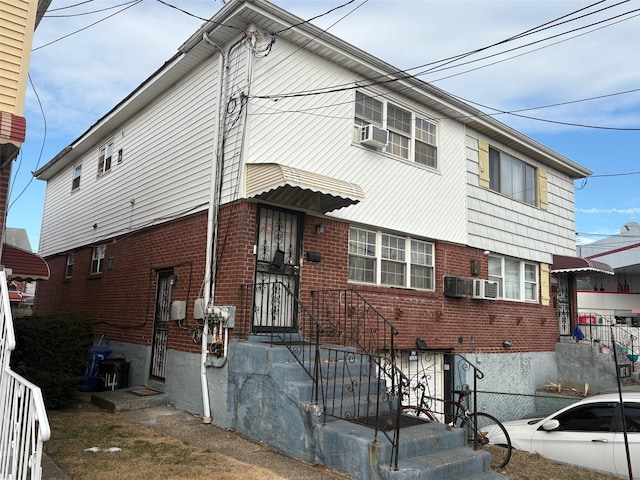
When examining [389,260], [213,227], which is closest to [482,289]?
[389,260]

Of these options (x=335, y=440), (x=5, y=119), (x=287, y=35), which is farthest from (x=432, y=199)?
(x=5, y=119)

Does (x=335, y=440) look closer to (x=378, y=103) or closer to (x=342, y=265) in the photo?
(x=342, y=265)

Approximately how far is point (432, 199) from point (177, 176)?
5464mm

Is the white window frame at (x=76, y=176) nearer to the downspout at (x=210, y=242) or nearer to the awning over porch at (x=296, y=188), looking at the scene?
the downspout at (x=210, y=242)

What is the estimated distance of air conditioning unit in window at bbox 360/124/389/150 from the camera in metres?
9.91

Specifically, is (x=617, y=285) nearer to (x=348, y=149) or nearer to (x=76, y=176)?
(x=348, y=149)

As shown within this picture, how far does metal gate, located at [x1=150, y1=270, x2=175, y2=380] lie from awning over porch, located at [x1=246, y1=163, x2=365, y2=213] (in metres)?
2.92

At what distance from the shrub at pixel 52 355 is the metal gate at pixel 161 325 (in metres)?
1.33

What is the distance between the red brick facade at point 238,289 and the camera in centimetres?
842

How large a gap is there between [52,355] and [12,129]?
15.2ft

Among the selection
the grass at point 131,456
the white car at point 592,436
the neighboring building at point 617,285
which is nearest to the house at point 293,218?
the grass at point 131,456

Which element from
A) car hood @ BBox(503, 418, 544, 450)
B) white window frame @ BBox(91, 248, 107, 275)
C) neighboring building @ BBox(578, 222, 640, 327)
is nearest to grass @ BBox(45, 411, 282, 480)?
car hood @ BBox(503, 418, 544, 450)

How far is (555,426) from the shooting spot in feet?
25.0

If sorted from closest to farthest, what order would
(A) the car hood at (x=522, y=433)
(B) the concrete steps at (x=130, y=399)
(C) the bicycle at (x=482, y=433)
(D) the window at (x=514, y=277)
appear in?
(C) the bicycle at (x=482, y=433) < (A) the car hood at (x=522, y=433) < (B) the concrete steps at (x=130, y=399) < (D) the window at (x=514, y=277)
